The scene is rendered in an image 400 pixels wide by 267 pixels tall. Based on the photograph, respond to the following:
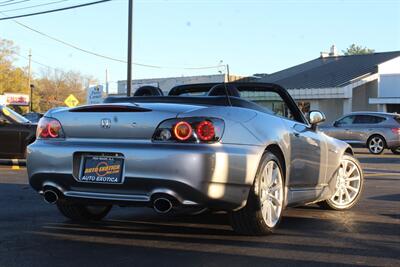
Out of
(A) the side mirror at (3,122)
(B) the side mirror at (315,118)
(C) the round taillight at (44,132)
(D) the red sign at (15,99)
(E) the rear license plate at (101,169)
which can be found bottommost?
(E) the rear license plate at (101,169)

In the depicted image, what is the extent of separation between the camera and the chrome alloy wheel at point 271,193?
5.36 m

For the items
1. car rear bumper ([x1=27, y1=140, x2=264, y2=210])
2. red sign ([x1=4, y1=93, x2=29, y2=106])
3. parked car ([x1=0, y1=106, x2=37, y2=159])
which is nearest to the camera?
car rear bumper ([x1=27, y1=140, x2=264, y2=210])

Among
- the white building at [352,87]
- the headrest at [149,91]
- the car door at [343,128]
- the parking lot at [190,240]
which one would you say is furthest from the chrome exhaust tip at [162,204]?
the white building at [352,87]

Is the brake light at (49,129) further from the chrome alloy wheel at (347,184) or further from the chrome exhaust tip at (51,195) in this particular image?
the chrome alloy wheel at (347,184)

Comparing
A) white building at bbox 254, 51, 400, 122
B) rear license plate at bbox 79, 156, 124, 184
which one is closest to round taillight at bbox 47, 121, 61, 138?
rear license plate at bbox 79, 156, 124, 184

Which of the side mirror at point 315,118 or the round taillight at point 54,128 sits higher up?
the side mirror at point 315,118

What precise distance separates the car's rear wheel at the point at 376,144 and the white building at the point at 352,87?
11910mm

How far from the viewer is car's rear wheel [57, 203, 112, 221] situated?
19.8 ft

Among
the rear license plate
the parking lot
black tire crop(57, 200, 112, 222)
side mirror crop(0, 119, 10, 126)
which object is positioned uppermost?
side mirror crop(0, 119, 10, 126)

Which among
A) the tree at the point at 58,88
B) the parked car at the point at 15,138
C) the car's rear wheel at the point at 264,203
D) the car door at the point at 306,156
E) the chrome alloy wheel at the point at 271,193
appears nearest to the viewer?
the car's rear wheel at the point at 264,203

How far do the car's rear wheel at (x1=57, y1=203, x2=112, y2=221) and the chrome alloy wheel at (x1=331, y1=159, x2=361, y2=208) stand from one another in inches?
113

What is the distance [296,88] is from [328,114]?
2469mm

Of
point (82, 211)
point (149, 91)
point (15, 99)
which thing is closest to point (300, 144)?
point (149, 91)

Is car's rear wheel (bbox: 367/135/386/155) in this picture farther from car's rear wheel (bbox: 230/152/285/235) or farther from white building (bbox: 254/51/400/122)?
car's rear wheel (bbox: 230/152/285/235)
